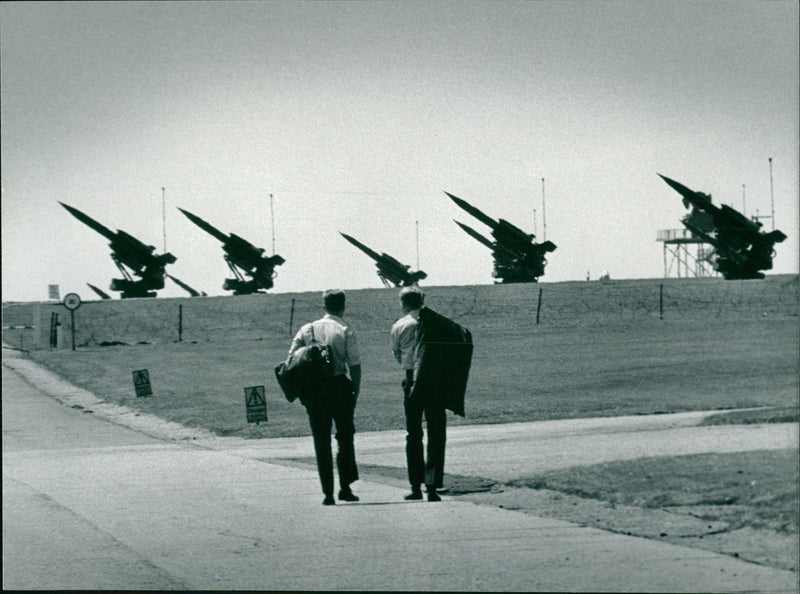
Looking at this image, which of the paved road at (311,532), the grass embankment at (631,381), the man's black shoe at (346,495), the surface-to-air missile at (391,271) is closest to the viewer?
the paved road at (311,532)

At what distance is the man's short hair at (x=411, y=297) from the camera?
10523mm

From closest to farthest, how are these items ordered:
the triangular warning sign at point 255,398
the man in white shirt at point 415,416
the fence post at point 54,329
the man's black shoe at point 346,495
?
the man in white shirt at point 415,416 < the man's black shoe at point 346,495 < the triangular warning sign at point 255,398 < the fence post at point 54,329

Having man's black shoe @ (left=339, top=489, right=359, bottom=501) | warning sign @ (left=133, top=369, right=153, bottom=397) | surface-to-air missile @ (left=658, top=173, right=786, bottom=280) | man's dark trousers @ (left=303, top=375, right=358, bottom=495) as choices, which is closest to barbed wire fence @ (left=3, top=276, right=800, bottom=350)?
surface-to-air missile @ (left=658, top=173, right=786, bottom=280)

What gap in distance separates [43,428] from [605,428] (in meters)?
8.94

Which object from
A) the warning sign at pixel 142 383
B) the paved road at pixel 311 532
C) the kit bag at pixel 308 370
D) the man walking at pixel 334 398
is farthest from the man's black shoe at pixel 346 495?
the warning sign at pixel 142 383

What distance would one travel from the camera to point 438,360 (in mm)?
10469

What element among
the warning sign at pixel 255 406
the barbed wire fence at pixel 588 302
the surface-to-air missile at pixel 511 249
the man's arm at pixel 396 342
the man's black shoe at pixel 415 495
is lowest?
the man's black shoe at pixel 415 495

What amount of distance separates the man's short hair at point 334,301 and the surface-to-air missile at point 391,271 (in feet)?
1.61

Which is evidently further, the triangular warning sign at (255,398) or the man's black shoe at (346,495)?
the triangular warning sign at (255,398)

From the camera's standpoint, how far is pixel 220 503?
10734 mm

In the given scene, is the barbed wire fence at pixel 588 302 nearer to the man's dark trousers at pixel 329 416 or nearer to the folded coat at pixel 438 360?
the folded coat at pixel 438 360

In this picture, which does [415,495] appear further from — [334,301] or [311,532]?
[334,301]

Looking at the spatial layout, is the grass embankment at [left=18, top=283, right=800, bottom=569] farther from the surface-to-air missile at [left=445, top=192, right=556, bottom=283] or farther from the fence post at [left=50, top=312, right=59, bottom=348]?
the fence post at [left=50, top=312, right=59, bottom=348]

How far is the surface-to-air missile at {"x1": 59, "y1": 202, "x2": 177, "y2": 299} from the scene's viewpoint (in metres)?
13.9
